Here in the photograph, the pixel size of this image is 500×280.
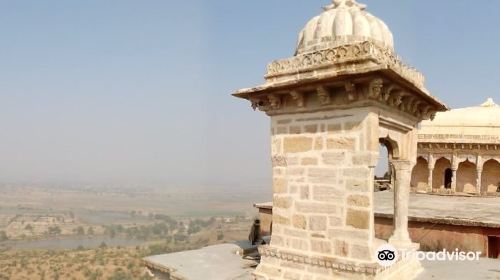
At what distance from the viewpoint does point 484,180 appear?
22.3m

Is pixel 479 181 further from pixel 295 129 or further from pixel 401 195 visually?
pixel 295 129

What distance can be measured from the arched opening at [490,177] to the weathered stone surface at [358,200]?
19672mm

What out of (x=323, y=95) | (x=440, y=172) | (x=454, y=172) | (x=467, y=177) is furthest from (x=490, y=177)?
(x=323, y=95)

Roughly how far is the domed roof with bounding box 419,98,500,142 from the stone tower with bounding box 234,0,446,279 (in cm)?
1756

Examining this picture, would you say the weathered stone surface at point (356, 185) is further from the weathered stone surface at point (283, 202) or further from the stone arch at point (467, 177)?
the stone arch at point (467, 177)

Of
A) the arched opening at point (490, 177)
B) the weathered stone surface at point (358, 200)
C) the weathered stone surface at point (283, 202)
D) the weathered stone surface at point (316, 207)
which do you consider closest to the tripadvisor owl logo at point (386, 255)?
the weathered stone surface at point (358, 200)

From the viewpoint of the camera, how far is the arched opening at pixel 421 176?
76.0 feet

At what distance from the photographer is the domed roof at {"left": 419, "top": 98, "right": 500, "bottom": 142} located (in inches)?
883

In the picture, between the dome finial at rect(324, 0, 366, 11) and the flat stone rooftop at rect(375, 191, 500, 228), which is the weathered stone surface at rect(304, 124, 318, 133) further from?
the flat stone rooftop at rect(375, 191, 500, 228)

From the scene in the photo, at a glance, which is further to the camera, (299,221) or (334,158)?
(299,221)

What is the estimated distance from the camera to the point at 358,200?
18.9ft

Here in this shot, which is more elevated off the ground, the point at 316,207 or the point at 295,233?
the point at 316,207

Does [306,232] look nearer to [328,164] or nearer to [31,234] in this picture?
[328,164]

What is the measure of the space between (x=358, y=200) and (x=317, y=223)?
2.52ft
